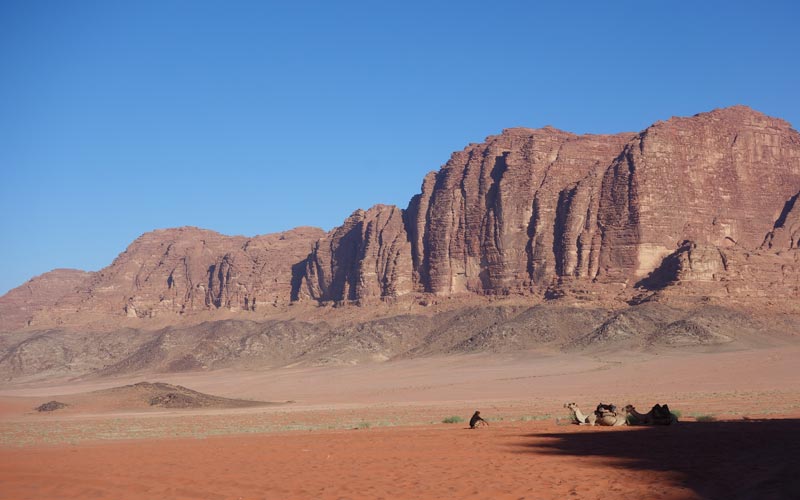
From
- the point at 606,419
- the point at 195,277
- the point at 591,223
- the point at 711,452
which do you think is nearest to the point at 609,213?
the point at 591,223

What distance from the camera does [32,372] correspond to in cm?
13038

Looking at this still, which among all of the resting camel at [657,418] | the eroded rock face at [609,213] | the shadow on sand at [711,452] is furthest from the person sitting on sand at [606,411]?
the eroded rock face at [609,213]

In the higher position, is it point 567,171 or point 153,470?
point 567,171

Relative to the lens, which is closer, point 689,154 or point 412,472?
point 412,472

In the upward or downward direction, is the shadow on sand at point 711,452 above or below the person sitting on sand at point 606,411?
below

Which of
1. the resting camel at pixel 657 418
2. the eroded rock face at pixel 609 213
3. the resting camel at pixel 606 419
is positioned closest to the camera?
the resting camel at pixel 657 418

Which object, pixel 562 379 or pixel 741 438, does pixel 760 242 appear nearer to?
pixel 562 379

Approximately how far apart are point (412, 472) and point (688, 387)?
44.1 metres

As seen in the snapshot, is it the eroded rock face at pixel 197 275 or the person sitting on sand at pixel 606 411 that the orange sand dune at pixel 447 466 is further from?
the eroded rock face at pixel 197 275

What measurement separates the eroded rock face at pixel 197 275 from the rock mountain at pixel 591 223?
5.27 metres

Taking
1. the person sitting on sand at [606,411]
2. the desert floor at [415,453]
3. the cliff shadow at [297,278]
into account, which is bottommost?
the desert floor at [415,453]

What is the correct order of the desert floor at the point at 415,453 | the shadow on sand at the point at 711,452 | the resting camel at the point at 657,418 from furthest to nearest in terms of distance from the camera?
the resting camel at the point at 657,418
the desert floor at the point at 415,453
the shadow on sand at the point at 711,452

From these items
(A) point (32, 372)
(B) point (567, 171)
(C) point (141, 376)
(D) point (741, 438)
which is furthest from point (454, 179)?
(D) point (741, 438)

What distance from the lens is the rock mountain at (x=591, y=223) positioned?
103812 millimetres
